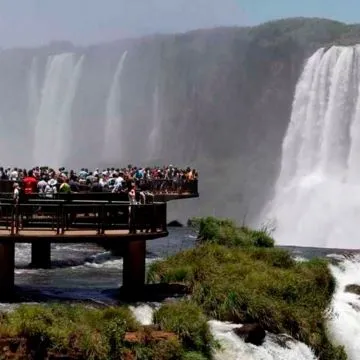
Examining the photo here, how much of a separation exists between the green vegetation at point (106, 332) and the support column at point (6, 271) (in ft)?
11.6

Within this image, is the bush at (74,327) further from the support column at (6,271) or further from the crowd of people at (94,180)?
the crowd of people at (94,180)

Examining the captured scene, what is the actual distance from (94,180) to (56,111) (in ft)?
165

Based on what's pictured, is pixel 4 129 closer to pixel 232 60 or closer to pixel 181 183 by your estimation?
pixel 232 60

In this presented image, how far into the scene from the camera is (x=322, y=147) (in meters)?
58.0

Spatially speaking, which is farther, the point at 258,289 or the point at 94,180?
the point at 94,180

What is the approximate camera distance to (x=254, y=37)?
238ft

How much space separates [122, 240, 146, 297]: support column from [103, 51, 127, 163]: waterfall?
55.4 m

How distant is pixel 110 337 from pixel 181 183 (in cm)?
2648

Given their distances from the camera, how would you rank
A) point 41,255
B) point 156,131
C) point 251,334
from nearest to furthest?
point 251,334 < point 41,255 < point 156,131

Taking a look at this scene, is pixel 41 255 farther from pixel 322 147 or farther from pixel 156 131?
pixel 156 131

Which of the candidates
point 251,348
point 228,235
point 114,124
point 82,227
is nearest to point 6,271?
point 82,227

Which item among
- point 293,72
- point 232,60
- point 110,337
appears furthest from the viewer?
point 232,60

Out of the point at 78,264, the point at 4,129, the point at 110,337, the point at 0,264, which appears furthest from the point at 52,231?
the point at 4,129

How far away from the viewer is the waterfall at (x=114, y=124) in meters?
77.6
